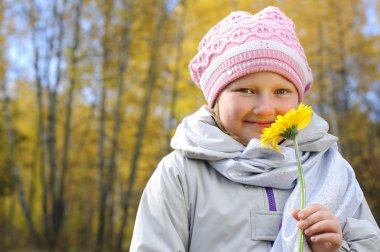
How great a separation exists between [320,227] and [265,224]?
22 cm

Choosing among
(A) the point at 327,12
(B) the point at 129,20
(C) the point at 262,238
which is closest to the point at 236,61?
(C) the point at 262,238

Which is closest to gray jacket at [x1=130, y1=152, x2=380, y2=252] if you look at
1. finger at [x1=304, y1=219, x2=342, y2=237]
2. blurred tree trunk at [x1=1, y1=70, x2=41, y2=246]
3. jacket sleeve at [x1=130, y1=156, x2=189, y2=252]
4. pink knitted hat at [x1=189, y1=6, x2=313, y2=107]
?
jacket sleeve at [x1=130, y1=156, x2=189, y2=252]

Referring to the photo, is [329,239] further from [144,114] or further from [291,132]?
[144,114]

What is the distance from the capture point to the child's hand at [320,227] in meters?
1.35

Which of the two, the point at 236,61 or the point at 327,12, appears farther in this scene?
the point at 327,12

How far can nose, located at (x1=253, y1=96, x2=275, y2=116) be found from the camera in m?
1.61

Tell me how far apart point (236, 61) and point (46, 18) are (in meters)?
13.4

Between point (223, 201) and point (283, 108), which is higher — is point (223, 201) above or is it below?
below

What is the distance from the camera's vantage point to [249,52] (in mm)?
1682

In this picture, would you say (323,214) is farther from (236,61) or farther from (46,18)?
(46,18)

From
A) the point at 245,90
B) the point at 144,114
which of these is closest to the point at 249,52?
the point at 245,90

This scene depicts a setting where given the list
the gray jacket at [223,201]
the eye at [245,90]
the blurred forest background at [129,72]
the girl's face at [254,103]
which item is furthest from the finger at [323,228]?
the blurred forest background at [129,72]

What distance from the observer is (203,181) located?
5.29 feet

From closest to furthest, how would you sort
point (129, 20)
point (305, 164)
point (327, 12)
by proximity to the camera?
point (305, 164), point (129, 20), point (327, 12)
